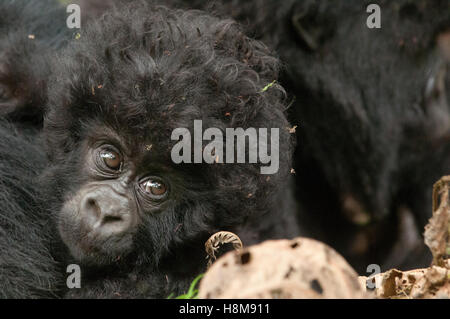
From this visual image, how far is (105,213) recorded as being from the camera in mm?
2439

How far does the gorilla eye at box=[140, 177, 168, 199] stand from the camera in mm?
2602

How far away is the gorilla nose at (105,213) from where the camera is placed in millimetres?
2443

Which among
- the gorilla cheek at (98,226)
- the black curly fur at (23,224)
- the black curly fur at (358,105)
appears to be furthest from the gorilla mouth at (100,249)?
the black curly fur at (358,105)

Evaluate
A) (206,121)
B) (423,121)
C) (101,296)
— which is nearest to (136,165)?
(206,121)

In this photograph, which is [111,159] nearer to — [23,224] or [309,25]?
[23,224]

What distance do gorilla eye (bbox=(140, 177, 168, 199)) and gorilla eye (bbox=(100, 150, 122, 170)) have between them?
0.13 m

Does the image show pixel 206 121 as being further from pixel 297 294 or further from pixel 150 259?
pixel 297 294

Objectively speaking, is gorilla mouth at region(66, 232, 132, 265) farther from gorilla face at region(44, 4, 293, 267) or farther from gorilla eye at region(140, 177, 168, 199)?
gorilla eye at region(140, 177, 168, 199)

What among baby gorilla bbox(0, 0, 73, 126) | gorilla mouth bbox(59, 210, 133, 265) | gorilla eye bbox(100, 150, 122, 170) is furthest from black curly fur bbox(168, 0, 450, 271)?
gorilla mouth bbox(59, 210, 133, 265)

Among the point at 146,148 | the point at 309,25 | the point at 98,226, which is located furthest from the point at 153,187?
the point at 309,25

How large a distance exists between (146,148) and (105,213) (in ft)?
1.00

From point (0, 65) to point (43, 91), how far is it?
0.77ft

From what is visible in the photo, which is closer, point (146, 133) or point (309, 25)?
point (146, 133)

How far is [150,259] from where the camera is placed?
2689 mm
